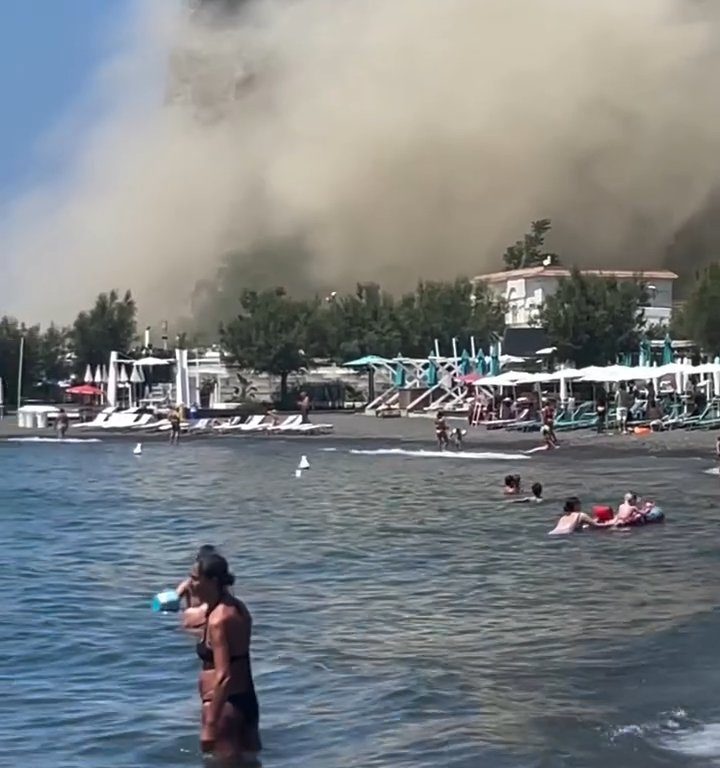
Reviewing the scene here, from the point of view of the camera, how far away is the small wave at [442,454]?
43.5m

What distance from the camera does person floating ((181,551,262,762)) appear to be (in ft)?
30.1

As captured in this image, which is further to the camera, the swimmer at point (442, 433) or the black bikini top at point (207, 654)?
the swimmer at point (442, 433)

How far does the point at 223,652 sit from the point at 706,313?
56.4 m

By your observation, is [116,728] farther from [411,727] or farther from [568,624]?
[568,624]

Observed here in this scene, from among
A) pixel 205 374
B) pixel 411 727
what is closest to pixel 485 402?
pixel 205 374

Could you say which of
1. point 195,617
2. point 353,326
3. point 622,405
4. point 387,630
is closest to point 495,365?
point 622,405

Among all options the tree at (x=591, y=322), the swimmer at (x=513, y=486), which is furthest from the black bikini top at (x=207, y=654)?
the tree at (x=591, y=322)

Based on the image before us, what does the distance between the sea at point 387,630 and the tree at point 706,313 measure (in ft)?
97.7

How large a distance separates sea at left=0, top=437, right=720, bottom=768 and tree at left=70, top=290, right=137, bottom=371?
63.9m

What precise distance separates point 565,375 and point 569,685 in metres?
42.4

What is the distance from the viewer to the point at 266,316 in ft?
266

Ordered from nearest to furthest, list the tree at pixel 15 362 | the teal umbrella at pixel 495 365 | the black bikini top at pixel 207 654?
the black bikini top at pixel 207 654, the teal umbrella at pixel 495 365, the tree at pixel 15 362

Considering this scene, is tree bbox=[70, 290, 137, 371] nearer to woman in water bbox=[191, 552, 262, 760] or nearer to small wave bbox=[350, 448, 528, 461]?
small wave bbox=[350, 448, 528, 461]

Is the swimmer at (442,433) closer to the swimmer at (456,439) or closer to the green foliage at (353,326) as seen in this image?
the swimmer at (456,439)
